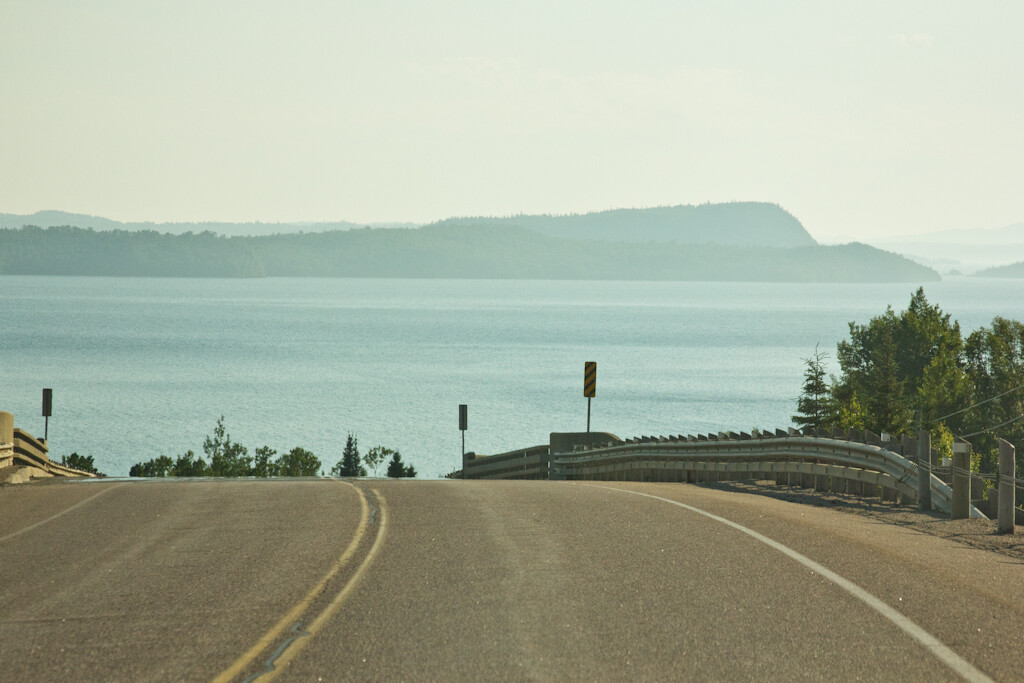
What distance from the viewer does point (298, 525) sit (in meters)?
12.8

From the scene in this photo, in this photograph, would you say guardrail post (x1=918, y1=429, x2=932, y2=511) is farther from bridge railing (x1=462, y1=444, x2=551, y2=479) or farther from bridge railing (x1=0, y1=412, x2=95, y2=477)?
bridge railing (x1=462, y1=444, x2=551, y2=479)

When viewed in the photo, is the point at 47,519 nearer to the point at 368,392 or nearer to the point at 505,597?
the point at 505,597

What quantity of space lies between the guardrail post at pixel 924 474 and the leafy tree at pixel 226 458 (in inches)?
2116

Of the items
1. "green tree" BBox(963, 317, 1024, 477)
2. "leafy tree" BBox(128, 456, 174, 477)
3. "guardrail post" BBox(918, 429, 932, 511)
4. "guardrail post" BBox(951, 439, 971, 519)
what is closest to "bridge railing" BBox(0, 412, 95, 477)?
"guardrail post" BBox(918, 429, 932, 511)

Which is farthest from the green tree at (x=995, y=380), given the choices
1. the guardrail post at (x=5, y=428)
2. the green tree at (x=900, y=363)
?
the guardrail post at (x=5, y=428)

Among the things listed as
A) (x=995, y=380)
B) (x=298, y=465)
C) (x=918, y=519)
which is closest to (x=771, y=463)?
(x=918, y=519)

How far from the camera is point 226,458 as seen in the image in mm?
75812

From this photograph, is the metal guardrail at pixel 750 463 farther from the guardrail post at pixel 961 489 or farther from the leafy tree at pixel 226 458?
the leafy tree at pixel 226 458

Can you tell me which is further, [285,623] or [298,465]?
[298,465]

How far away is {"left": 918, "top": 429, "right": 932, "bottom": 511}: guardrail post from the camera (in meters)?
13.6

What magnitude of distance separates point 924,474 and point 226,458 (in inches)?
2663

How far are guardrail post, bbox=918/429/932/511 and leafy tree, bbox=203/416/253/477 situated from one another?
53737 millimetres

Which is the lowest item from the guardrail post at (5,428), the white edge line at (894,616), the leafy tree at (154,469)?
the leafy tree at (154,469)

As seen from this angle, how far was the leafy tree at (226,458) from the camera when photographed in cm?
6694
